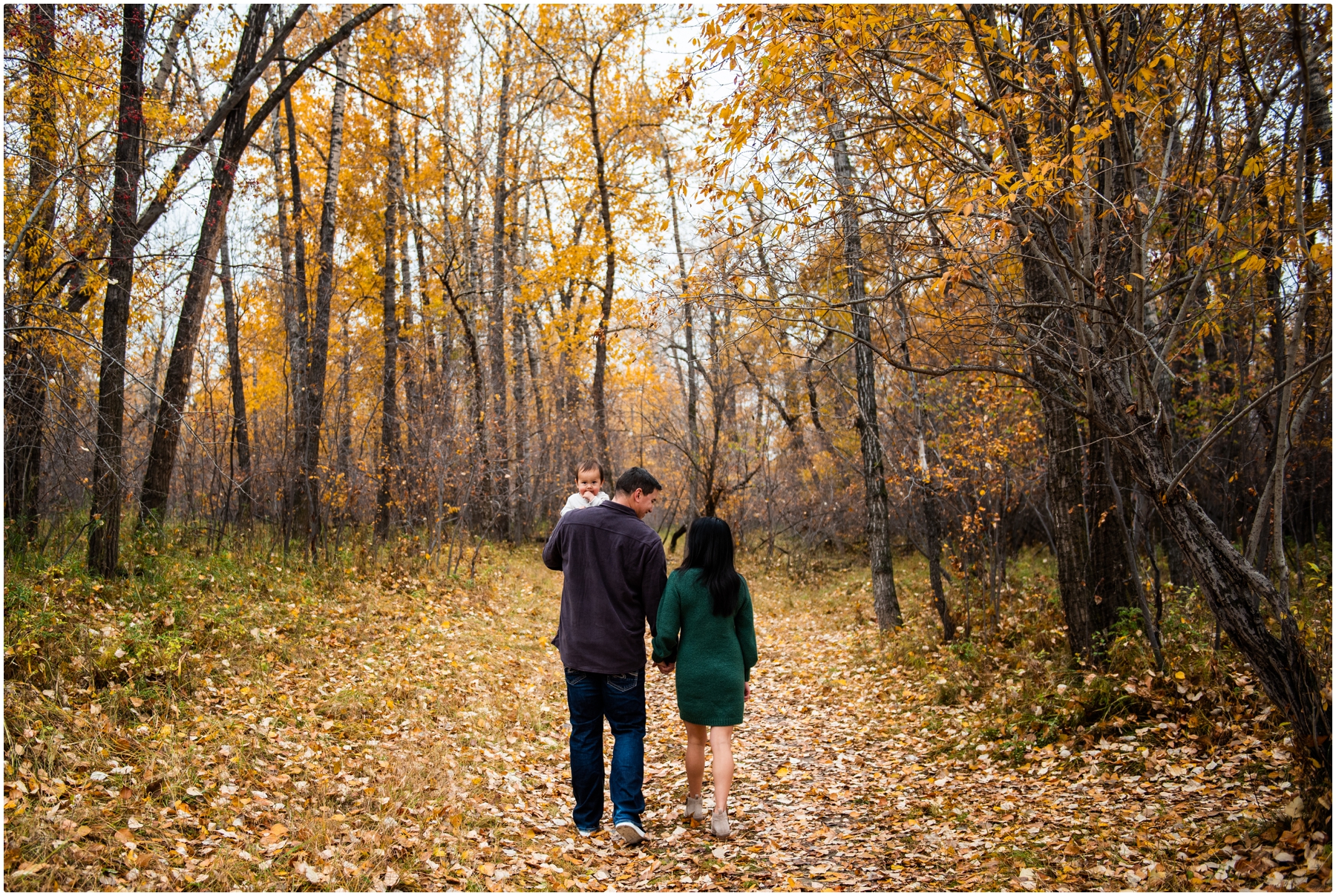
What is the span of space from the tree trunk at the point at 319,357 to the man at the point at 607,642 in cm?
639

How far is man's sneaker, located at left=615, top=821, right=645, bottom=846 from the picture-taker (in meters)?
4.11

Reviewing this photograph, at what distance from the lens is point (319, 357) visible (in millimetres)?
11008

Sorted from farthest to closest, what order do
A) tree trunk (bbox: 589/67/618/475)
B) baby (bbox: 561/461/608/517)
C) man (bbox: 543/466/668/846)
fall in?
tree trunk (bbox: 589/67/618/475) < baby (bbox: 561/461/608/517) < man (bbox: 543/466/668/846)

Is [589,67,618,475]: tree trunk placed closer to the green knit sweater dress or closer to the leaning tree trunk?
the green knit sweater dress

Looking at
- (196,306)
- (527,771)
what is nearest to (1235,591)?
(527,771)

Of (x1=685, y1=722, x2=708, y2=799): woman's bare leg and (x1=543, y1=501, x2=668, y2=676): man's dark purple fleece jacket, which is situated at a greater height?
(x1=543, y1=501, x2=668, y2=676): man's dark purple fleece jacket

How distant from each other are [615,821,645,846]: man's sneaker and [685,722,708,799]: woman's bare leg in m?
0.43

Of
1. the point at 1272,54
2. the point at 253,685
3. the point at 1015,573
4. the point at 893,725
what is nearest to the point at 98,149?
the point at 253,685

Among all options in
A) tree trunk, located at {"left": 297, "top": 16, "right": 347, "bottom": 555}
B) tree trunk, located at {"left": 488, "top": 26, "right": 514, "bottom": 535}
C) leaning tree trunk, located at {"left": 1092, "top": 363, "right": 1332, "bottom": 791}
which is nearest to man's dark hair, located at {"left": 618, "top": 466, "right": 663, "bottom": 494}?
leaning tree trunk, located at {"left": 1092, "top": 363, "right": 1332, "bottom": 791}

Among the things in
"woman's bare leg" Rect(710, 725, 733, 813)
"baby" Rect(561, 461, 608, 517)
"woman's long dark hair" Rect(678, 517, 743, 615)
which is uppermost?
"baby" Rect(561, 461, 608, 517)

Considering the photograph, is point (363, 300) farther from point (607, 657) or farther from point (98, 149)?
point (607, 657)

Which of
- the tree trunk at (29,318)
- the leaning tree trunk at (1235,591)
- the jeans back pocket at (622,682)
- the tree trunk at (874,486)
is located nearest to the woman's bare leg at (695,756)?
the jeans back pocket at (622,682)

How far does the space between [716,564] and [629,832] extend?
150 cm

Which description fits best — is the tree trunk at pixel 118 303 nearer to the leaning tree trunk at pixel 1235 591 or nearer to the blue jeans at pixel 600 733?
the blue jeans at pixel 600 733
